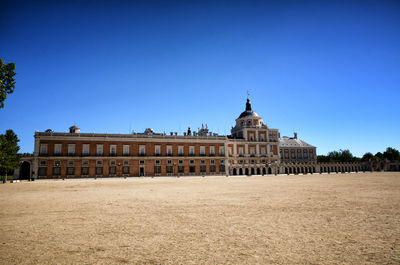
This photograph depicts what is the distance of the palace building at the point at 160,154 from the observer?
4303 centimetres

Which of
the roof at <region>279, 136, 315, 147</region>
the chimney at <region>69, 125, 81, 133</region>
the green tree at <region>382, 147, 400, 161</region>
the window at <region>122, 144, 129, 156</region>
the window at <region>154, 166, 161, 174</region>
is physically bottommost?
the window at <region>154, 166, 161, 174</region>

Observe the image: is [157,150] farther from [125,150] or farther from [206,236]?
[206,236]

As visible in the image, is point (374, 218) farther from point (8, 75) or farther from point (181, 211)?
point (8, 75)

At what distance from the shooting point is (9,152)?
107ft

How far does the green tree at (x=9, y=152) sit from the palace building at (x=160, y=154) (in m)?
5.99

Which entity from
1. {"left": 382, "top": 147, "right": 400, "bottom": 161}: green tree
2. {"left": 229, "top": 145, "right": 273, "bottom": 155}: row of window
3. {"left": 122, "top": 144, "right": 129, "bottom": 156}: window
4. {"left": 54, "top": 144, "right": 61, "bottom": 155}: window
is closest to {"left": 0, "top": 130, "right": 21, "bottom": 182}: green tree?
{"left": 54, "top": 144, "right": 61, "bottom": 155}: window

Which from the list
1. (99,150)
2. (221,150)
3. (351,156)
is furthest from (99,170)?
(351,156)

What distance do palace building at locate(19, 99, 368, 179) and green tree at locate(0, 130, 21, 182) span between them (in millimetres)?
5989

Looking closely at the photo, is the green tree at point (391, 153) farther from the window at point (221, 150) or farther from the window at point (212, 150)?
the window at point (212, 150)

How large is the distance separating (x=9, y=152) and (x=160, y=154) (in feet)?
79.3

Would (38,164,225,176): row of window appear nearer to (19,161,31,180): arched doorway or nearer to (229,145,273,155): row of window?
(19,161,31,180): arched doorway

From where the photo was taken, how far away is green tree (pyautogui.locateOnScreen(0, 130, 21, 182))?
30.9 metres

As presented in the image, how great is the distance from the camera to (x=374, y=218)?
712 centimetres

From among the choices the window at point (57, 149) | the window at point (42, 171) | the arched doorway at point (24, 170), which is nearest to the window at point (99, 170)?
the window at point (57, 149)
